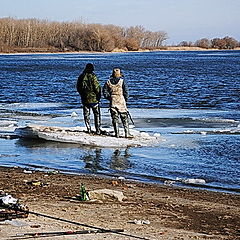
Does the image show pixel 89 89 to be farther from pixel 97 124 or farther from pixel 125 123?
pixel 125 123

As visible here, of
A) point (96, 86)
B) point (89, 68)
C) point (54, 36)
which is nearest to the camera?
point (89, 68)

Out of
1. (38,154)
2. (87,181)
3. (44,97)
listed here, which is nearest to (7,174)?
(87,181)

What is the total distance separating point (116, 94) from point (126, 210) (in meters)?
7.88

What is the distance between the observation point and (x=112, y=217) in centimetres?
877

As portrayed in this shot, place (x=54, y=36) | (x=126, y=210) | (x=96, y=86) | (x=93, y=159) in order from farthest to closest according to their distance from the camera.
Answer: (x=54, y=36)
(x=96, y=86)
(x=93, y=159)
(x=126, y=210)

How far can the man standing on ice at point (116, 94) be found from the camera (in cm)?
1670

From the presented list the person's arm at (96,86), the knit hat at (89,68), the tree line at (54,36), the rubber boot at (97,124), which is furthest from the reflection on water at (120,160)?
the tree line at (54,36)

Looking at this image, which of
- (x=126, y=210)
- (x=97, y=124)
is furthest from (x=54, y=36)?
(x=126, y=210)

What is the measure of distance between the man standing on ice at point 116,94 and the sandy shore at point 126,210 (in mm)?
4915

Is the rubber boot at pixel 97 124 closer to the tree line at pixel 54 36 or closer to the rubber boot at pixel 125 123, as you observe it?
the rubber boot at pixel 125 123

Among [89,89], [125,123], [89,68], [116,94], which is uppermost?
[89,68]

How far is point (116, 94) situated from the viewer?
55.3 feet

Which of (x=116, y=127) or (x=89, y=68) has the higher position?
(x=89, y=68)

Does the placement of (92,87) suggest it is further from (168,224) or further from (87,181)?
(168,224)
